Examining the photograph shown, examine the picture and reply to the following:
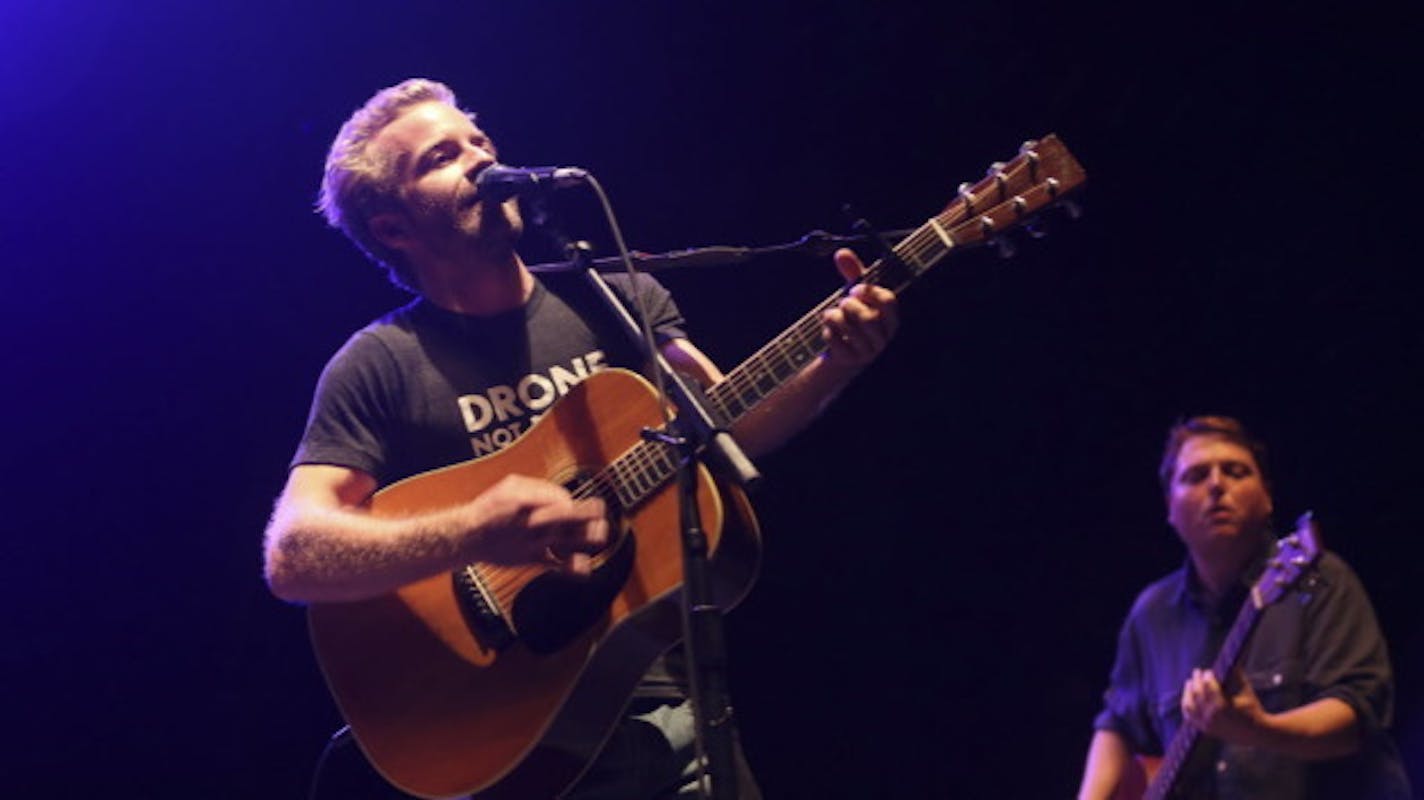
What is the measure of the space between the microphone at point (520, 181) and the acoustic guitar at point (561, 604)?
45 cm

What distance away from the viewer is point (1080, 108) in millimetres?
5098

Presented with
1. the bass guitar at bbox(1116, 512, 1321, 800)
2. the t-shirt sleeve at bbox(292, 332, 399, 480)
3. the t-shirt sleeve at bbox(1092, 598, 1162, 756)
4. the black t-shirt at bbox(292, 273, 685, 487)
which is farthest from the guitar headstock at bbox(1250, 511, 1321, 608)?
the t-shirt sleeve at bbox(292, 332, 399, 480)

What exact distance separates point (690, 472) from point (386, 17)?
3094 millimetres

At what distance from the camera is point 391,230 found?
3184 mm

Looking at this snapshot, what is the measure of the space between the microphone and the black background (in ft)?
5.87

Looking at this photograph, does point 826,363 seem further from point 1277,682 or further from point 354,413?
point 1277,682

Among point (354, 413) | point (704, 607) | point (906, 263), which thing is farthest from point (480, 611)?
point (906, 263)

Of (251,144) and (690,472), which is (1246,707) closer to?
(690,472)

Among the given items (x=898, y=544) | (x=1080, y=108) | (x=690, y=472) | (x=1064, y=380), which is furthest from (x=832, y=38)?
(x=690, y=472)

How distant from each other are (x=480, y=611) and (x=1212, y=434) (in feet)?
9.70

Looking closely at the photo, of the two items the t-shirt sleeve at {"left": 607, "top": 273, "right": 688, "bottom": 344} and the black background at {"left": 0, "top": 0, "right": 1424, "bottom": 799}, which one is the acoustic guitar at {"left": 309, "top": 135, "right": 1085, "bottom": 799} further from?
the black background at {"left": 0, "top": 0, "right": 1424, "bottom": 799}

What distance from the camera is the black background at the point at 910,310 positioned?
4.34m

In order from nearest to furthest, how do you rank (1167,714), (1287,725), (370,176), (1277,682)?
1. (370,176)
2. (1287,725)
3. (1277,682)
4. (1167,714)

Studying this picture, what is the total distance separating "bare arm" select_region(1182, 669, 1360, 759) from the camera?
3.79m
